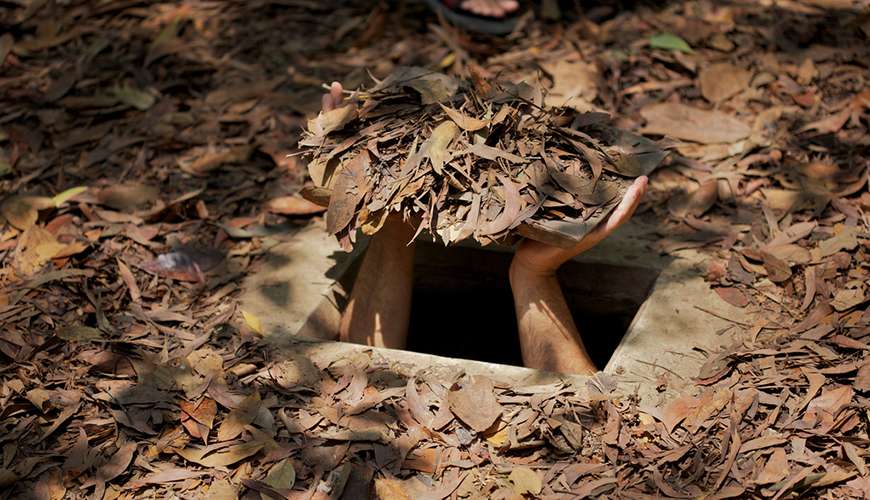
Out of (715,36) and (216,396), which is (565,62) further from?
(216,396)

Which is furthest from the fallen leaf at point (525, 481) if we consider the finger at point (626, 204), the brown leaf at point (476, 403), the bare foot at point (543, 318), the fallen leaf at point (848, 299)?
the fallen leaf at point (848, 299)

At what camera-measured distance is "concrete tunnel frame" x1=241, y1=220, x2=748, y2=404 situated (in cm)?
321

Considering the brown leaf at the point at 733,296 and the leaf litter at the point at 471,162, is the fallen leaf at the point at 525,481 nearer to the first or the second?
the leaf litter at the point at 471,162

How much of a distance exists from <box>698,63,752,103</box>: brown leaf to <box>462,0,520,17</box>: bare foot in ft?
3.63

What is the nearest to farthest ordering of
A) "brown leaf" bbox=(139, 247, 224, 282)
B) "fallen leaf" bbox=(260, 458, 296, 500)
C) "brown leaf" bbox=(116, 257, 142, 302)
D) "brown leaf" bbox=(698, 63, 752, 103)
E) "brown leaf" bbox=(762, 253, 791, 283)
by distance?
"fallen leaf" bbox=(260, 458, 296, 500) < "brown leaf" bbox=(762, 253, 791, 283) < "brown leaf" bbox=(116, 257, 142, 302) < "brown leaf" bbox=(139, 247, 224, 282) < "brown leaf" bbox=(698, 63, 752, 103)

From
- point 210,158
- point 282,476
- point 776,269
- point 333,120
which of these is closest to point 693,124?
point 776,269

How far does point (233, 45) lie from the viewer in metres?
5.26

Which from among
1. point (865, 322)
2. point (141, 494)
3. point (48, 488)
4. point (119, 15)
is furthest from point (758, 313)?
point (119, 15)

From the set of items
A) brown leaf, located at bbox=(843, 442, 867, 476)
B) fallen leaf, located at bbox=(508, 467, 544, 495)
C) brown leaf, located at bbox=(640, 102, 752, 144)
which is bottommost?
fallen leaf, located at bbox=(508, 467, 544, 495)

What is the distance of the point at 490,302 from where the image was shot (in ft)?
13.4

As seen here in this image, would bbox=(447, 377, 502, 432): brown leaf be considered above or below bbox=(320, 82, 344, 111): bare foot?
below

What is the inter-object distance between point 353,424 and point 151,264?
1223 mm

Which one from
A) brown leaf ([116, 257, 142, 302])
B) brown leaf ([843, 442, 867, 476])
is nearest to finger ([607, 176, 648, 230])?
brown leaf ([843, 442, 867, 476])

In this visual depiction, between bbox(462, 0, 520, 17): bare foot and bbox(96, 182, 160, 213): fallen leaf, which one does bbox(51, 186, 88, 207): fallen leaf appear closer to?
bbox(96, 182, 160, 213): fallen leaf
